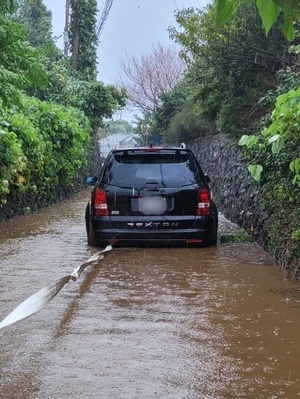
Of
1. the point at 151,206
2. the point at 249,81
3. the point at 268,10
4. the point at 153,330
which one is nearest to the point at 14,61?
the point at 151,206

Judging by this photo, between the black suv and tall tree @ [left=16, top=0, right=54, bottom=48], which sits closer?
the black suv

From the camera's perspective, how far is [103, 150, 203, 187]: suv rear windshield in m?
8.15

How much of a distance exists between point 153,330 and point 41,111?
11565 millimetres

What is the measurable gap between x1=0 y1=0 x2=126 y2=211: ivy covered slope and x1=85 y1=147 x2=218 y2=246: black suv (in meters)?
1.67

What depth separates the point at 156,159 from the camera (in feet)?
27.4

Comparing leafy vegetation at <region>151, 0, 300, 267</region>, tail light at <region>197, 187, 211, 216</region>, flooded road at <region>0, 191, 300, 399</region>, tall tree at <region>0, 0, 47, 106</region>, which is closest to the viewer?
flooded road at <region>0, 191, 300, 399</region>

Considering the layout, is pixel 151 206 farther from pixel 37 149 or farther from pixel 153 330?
pixel 37 149

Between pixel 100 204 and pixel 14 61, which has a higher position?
pixel 14 61

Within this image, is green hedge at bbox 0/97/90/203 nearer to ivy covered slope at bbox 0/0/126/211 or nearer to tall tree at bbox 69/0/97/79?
ivy covered slope at bbox 0/0/126/211

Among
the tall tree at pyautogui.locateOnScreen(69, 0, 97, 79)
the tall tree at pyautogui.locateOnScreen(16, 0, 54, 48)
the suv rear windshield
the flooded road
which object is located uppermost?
the tall tree at pyautogui.locateOnScreen(16, 0, 54, 48)

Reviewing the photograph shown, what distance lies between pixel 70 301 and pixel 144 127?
1715 inches

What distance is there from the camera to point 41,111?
1527 centimetres

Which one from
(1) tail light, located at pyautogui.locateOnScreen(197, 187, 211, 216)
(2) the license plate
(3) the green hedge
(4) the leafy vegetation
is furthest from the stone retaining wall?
(3) the green hedge

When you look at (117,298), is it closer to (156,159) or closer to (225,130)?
(156,159)
